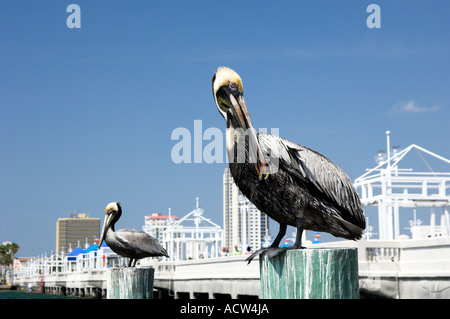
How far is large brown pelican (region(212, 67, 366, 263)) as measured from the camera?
4883 millimetres

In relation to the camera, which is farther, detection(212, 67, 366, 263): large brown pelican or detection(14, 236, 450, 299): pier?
detection(14, 236, 450, 299): pier

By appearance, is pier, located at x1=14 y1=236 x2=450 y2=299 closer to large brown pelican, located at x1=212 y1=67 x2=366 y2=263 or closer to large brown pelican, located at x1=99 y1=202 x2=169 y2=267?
large brown pelican, located at x1=99 y1=202 x2=169 y2=267

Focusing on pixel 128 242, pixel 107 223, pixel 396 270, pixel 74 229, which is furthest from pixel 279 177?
pixel 74 229

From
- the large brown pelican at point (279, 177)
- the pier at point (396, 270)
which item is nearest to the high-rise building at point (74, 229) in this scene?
the pier at point (396, 270)

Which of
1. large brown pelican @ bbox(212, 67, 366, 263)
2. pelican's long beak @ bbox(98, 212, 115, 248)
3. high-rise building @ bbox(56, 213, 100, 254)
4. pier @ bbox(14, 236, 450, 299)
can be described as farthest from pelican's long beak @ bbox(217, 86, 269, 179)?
high-rise building @ bbox(56, 213, 100, 254)

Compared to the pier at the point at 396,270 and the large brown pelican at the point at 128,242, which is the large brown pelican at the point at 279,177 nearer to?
the large brown pelican at the point at 128,242

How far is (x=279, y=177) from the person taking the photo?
16.2ft

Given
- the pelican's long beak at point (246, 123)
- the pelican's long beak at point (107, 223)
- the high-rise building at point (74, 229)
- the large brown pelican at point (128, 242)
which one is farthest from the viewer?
the high-rise building at point (74, 229)

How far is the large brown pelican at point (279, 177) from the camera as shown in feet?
16.0

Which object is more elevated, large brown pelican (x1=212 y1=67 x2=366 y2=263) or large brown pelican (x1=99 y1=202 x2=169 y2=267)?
large brown pelican (x1=212 y1=67 x2=366 y2=263)

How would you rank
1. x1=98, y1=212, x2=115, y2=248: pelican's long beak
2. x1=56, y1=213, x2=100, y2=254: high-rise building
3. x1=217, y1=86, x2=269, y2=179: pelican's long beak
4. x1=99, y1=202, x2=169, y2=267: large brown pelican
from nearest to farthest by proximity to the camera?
x1=217, y1=86, x2=269, y2=179: pelican's long beak, x1=99, y1=202, x2=169, y2=267: large brown pelican, x1=98, y1=212, x2=115, y2=248: pelican's long beak, x1=56, y1=213, x2=100, y2=254: high-rise building

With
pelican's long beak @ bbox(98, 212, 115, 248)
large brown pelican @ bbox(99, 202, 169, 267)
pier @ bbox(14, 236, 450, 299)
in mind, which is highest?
pelican's long beak @ bbox(98, 212, 115, 248)

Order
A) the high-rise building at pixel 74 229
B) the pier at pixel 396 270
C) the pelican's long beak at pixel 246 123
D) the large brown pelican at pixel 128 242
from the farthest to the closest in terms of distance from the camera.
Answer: the high-rise building at pixel 74 229, the pier at pixel 396 270, the large brown pelican at pixel 128 242, the pelican's long beak at pixel 246 123
